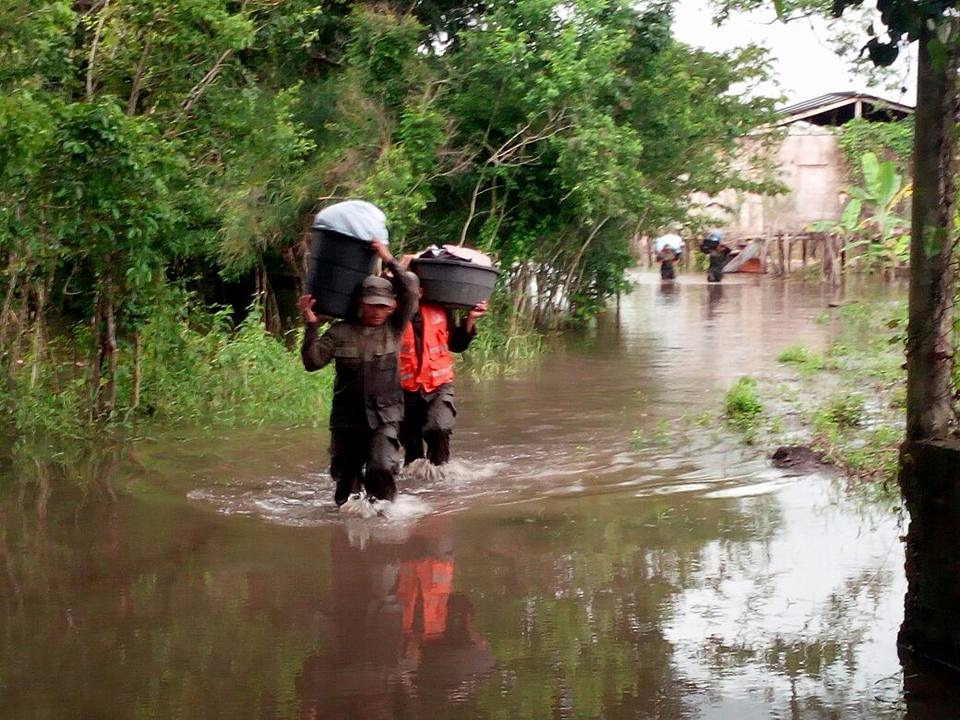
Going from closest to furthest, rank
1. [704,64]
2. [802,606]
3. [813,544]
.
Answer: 1. [802,606]
2. [813,544]
3. [704,64]

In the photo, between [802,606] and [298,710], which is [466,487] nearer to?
[802,606]

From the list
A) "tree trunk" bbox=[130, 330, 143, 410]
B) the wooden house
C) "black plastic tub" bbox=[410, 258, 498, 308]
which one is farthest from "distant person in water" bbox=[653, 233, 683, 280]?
"black plastic tub" bbox=[410, 258, 498, 308]

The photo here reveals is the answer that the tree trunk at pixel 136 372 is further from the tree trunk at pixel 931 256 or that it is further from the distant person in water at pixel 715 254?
the distant person in water at pixel 715 254

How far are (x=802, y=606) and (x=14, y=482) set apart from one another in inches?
215

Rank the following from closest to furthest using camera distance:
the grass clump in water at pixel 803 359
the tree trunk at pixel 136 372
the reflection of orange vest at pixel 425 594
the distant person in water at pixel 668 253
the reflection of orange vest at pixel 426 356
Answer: the reflection of orange vest at pixel 425 594, the reflection of orange vest at pixel 426 356, the tree trunk at pixel 136 372, the grass clump in water at pixel 803 359, the distant person in water at pixel 668 253

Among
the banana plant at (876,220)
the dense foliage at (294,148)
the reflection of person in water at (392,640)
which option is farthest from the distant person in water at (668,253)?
the reflection of person in water at (392,640)

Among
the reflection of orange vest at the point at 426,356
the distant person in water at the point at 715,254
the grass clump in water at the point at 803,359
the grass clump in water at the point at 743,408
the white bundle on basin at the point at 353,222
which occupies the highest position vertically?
the distant person in water at the point at 715,254

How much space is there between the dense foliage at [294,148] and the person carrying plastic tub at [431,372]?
8.16ft

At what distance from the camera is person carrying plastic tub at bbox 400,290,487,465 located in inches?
316

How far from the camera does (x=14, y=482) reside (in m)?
8.43

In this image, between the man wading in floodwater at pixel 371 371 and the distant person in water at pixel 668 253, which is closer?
the man wading in floodwater at pixel 371 371

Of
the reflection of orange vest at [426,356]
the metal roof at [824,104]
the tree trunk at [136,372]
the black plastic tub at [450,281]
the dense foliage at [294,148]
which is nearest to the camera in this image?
the black plastic tub at [450,281]

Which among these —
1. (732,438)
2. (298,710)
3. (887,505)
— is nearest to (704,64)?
(732,438)

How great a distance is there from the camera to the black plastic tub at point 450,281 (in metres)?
7.81
